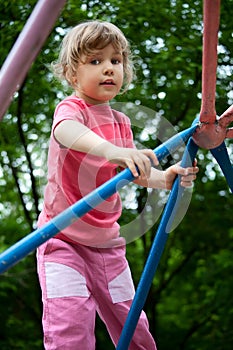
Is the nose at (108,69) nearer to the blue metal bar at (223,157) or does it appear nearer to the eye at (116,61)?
the eye at (116,61)

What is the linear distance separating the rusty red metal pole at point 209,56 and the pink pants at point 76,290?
13.9 inches

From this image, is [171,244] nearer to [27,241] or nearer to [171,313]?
[171,313]

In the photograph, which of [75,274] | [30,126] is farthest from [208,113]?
[30,126]

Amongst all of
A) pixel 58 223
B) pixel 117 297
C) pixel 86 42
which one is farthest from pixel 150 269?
pixel 86 42

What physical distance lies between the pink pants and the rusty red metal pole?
1.16ft

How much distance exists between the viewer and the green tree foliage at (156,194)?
102 inches

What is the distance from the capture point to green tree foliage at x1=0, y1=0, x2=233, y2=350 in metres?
2.59

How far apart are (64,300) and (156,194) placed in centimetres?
156

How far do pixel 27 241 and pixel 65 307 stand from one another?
0.31 metres

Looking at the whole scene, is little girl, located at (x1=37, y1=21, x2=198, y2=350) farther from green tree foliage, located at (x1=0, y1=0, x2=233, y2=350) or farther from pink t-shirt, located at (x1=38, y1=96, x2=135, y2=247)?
green tree foliage, located at (x1=0, y1=0, x2=233, y2=350)

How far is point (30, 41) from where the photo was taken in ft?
3.28

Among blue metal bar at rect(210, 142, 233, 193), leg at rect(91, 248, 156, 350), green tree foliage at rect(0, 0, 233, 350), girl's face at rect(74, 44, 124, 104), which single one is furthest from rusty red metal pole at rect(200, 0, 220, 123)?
green tree foliage at rect(0, 0, 233, 350)

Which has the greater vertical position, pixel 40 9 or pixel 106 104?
pixel 40 9

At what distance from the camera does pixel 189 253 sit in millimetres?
3504
